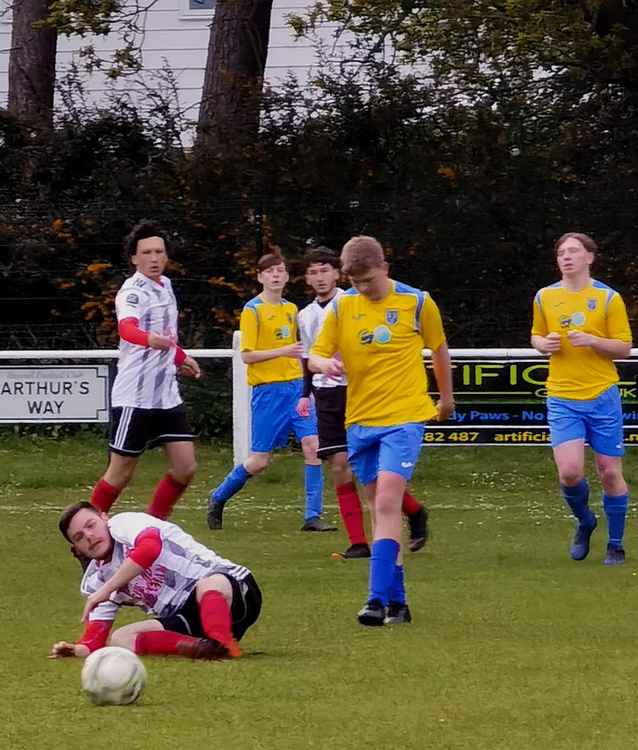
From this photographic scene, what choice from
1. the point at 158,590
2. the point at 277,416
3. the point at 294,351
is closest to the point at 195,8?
the point at 277,416

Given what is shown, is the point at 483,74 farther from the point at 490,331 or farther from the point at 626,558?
the point at 626,558

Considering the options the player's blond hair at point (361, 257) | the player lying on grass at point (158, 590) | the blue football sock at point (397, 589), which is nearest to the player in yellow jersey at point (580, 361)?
the player's blond hair at point (361, 257)

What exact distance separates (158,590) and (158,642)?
216mm

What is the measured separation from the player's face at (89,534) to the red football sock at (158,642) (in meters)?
0.43

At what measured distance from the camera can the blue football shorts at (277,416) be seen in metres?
12.2

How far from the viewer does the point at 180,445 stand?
34.4ft

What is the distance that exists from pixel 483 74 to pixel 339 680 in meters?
12.8

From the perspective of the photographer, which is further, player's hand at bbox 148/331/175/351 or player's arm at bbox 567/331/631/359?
player's hand at bbox 148/331/175/351

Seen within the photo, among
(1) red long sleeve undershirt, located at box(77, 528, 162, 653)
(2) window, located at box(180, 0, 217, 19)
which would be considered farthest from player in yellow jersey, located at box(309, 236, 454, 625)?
(2) window, located at box(180, 0, 217, 19)

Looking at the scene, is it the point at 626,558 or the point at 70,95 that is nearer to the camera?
the point at 626,558

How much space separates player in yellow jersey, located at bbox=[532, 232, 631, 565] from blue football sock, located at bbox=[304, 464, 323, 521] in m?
2.48

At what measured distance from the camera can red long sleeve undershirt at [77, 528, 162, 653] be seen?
6871mm

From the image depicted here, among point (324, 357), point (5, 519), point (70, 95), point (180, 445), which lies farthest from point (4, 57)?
point (324, 357)

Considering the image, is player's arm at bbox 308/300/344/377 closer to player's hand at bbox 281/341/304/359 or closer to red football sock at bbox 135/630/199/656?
red football sock at bbox 135/630/199/656
